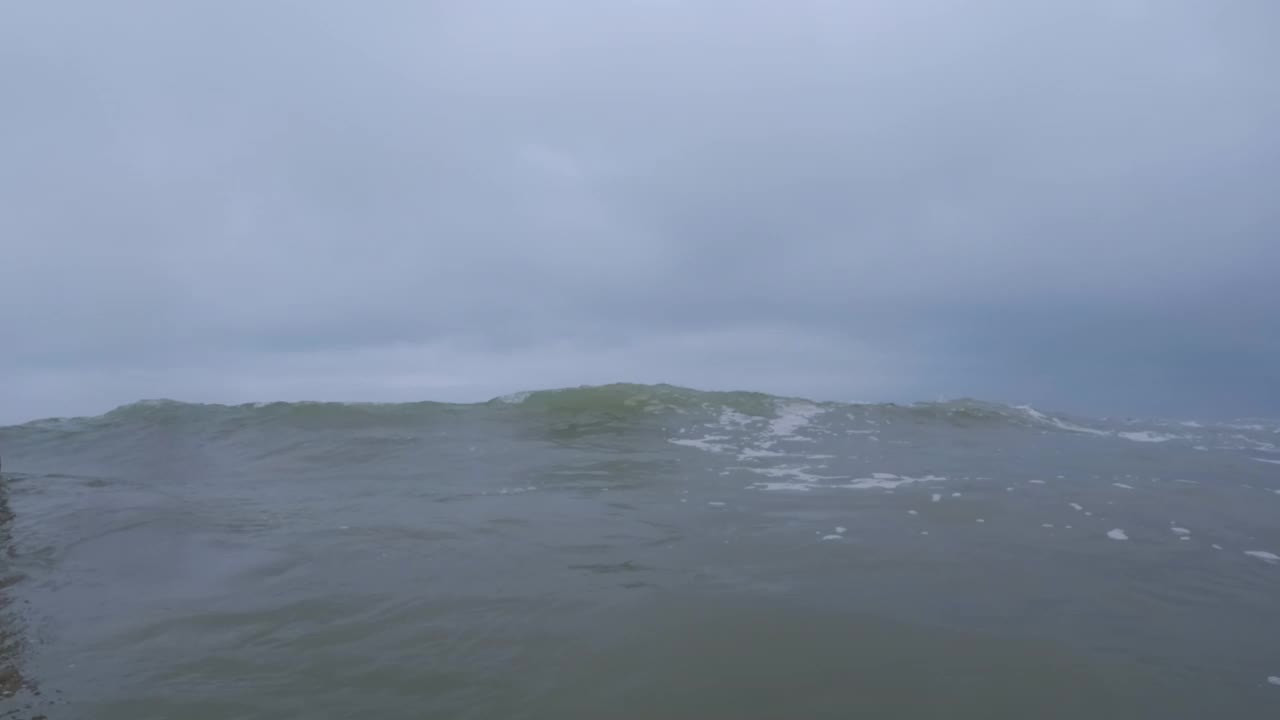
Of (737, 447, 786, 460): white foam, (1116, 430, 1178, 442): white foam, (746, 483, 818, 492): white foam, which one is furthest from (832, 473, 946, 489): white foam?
(1116, 430, 1178, 442): white foam

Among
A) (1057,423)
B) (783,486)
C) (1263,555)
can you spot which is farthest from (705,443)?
(1057,423)

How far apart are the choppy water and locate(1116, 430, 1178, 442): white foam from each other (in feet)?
10.8

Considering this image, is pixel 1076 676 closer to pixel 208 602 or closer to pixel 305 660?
Answer: pixel 305 660

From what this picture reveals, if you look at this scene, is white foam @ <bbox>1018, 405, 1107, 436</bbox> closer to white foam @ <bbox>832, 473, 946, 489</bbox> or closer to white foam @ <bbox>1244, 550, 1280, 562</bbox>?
white foam @ <bbox>832, 473, 946, 489</bbox>

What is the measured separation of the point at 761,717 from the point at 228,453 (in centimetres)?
1220

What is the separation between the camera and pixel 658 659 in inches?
153

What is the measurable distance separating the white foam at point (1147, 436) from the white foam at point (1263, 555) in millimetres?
9554

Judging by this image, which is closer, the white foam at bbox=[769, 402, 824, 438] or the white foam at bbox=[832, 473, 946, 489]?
the white foam at bbox=[832, 473, 946, 489]

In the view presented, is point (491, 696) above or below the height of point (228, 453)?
below

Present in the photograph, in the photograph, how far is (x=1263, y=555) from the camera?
231 inches

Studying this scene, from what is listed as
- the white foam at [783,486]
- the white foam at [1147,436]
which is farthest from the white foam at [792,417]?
the white foam at [1147,436]

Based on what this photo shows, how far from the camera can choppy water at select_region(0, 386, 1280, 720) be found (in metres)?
3.54

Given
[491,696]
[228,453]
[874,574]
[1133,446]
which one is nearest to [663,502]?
[874,574]

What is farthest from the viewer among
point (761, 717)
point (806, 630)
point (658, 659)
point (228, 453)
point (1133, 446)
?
point (1133, 446)
